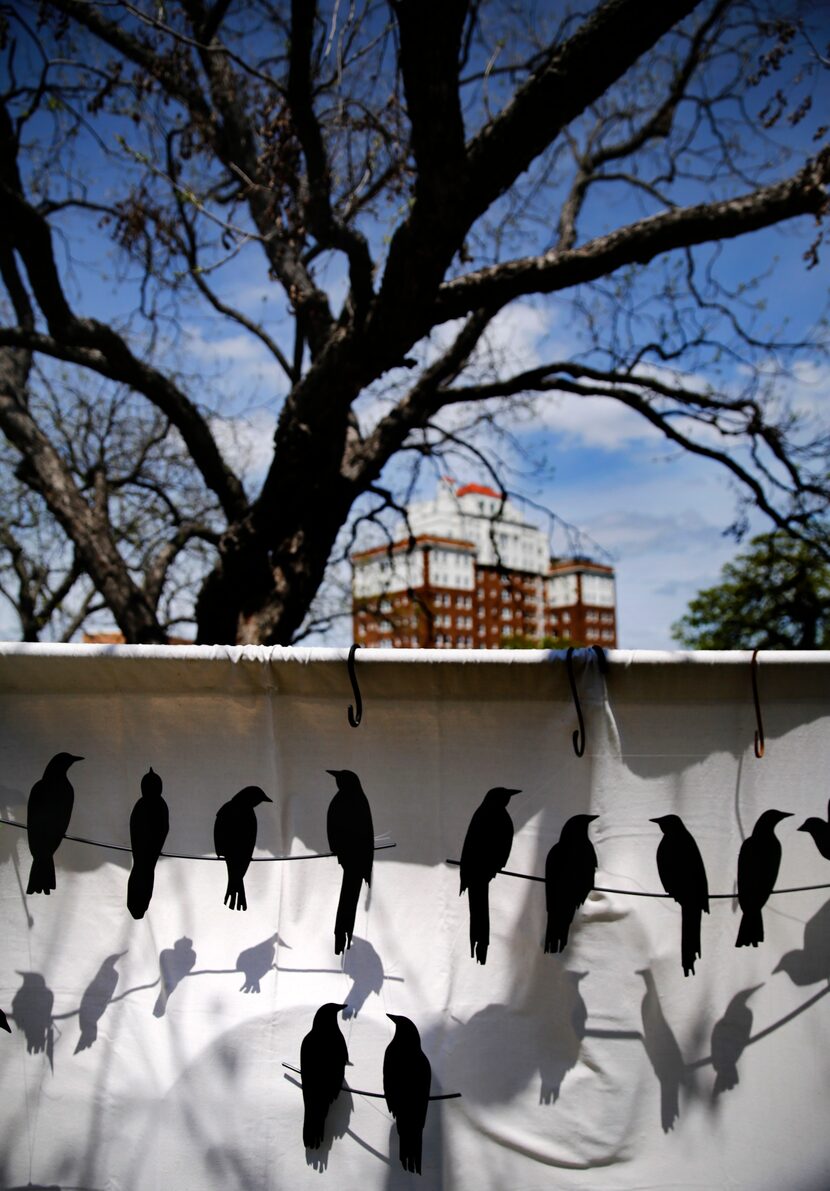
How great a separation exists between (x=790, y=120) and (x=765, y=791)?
5.84m

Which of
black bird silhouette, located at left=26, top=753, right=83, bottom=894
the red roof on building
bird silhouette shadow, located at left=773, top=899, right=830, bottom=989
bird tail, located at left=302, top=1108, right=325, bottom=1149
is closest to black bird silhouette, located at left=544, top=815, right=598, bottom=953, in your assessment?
bird silhouette shadow, located at left=773, top=899, right=830, bottom=989

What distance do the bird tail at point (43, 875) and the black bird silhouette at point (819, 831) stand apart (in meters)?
1.34

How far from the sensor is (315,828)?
1.61 metres

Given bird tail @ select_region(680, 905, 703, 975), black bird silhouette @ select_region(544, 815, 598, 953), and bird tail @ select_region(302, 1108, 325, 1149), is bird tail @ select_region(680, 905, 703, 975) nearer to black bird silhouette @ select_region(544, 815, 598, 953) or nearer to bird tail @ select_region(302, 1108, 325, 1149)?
black bird silhouette @ select_region(544, 815, 598, 953)

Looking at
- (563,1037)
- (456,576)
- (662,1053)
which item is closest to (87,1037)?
(563,1037)

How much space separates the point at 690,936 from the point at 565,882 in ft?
0.74

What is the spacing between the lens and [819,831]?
1.50 meters

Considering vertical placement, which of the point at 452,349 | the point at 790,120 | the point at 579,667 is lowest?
the point at 579,667

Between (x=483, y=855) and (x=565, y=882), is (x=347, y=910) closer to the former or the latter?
(x=483, y=855)

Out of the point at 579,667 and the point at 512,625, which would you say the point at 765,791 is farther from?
the point at 512,625

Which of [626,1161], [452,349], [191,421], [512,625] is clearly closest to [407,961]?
[626,1161]

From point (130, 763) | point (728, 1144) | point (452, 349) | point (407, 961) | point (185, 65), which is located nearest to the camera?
point (728, 1144)

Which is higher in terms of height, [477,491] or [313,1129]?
[477,491]

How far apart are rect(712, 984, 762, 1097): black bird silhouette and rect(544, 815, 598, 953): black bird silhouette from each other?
29cm
